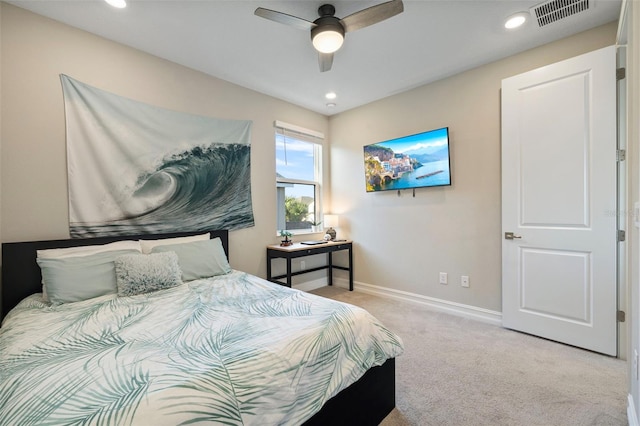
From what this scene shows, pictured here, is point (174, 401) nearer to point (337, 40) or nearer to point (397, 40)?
point (337, 40)

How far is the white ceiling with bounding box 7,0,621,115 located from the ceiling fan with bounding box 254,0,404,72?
0.16m

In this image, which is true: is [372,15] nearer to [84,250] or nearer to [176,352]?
[176,352]

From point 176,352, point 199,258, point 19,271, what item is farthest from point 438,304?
point 19,271

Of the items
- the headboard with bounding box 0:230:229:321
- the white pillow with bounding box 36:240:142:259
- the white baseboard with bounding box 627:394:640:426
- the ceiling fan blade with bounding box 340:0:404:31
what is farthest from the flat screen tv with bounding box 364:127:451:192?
the headboard with bounding box 0:230:229:321

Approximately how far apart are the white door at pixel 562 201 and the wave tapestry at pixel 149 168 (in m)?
2.76

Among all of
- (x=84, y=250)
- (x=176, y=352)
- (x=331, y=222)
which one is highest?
(x=331, y=222)

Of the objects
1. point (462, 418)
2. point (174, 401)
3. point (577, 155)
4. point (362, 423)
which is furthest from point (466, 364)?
point (174, 401)

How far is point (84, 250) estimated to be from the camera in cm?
208

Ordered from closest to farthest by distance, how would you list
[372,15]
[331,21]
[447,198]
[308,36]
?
1. [372,15]
2. [331,21]
3. [308,36]
4. [447,198]

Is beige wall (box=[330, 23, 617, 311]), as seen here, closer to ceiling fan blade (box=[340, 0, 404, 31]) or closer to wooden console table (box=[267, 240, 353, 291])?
wooden console table (box=[267, 240, 353, 291])

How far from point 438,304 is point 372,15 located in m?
2.92

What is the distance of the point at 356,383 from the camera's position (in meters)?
1.41

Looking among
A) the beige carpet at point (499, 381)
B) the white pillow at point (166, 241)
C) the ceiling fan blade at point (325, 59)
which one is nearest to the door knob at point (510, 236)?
the beige carpet at point (499, 381)

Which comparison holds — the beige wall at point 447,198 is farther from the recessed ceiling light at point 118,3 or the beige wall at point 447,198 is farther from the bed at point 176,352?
the recessed ceiling light at point 118,3
